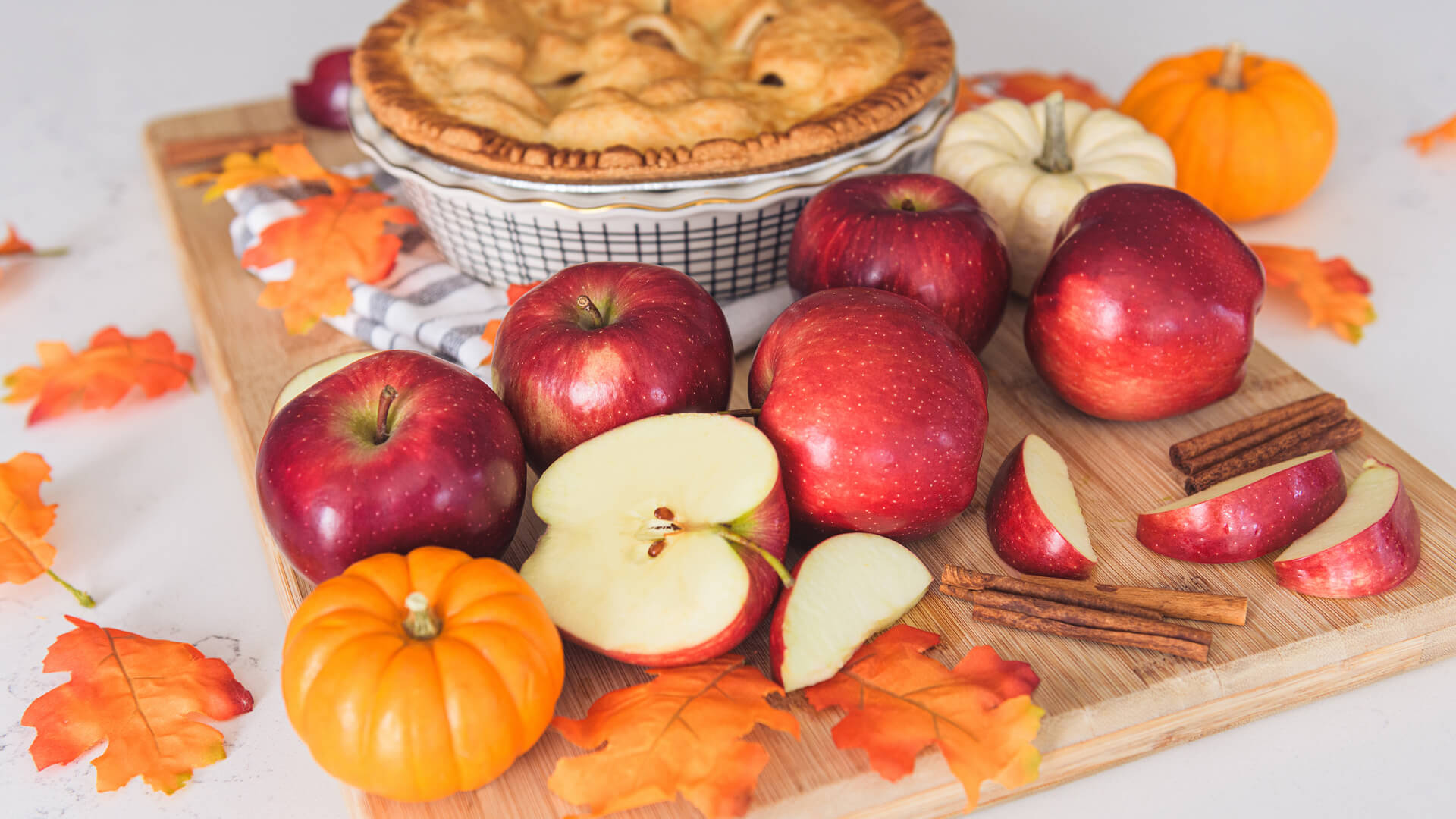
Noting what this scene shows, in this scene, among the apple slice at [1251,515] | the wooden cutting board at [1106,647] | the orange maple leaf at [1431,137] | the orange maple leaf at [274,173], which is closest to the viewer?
the wooden cutting board at [1106,647]

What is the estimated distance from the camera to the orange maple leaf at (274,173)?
2.16m

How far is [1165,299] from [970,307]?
0.25m

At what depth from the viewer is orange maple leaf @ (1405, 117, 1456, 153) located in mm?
2635

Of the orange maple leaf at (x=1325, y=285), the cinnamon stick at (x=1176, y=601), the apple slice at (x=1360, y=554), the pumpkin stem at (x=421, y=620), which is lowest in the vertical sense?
the orange maple leaf at (x=1325, y=285)

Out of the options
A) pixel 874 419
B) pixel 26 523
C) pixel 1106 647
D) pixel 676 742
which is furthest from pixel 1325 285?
pixel 26 523

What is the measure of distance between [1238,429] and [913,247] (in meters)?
0.54

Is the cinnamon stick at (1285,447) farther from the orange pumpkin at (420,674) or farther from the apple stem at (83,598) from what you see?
the apple stem at (83,598)

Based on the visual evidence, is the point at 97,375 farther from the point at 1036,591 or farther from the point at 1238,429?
the point at 1238,429

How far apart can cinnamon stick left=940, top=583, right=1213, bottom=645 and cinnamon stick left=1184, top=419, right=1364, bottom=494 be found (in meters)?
0.30

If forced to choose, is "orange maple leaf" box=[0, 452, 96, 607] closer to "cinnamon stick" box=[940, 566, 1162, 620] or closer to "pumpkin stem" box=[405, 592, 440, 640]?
"pumpkin stem" box=[405, 592, 440, 640]

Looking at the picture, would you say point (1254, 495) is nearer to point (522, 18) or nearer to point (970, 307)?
point (970, 307)

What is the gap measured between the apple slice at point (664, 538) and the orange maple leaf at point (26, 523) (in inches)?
28.4

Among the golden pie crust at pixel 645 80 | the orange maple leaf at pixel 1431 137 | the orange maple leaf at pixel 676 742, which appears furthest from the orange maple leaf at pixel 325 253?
the orange maple leaf at pixel 1431 137

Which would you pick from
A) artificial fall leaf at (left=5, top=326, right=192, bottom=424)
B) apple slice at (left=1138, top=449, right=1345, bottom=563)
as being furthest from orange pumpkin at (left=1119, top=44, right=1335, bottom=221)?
artificial fall leaf at (left=5, top=326, right=192, bottom=424)
